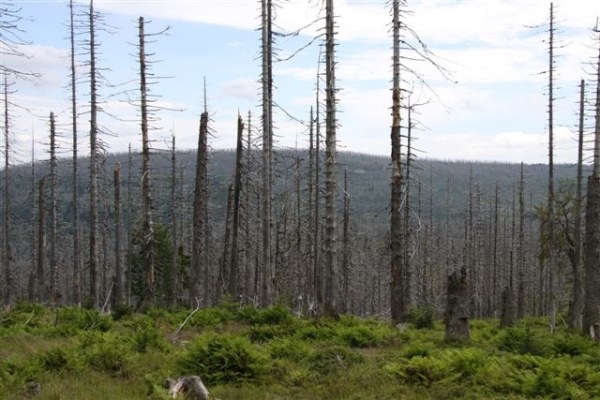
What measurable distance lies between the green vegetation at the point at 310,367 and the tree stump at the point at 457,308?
0.53m

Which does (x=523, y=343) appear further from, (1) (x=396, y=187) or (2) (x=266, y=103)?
(2) (x=266, y=103)

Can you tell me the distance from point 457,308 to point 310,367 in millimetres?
4189

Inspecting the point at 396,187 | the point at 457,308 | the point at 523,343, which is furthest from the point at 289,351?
the point at 396,187

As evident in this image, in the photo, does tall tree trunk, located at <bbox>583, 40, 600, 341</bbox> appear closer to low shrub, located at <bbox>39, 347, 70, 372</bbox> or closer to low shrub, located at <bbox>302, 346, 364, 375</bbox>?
low shrub, located at <bbox>302, 346, 364, 375</bbox>

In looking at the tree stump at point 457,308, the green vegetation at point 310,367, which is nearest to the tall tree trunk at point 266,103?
the green vegetation at point 310,367

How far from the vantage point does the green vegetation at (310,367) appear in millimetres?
8531

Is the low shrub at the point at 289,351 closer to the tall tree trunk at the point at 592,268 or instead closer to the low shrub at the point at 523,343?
the low shrub at the point at 523,343

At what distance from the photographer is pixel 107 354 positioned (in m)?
10.5

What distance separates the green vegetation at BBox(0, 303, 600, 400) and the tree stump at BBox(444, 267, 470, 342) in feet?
1.72

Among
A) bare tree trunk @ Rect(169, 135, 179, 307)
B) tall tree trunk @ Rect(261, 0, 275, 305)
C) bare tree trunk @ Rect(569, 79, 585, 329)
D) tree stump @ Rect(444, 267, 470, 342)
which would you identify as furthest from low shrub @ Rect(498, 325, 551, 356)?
bare tree trunk @ Rect(169, 135, 179, 307)

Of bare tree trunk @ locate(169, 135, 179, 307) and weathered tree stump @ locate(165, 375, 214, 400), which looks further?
bare tree trunk @ locate(169, 135, 179, 307)

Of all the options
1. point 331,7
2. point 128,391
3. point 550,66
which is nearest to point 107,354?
point 128,391

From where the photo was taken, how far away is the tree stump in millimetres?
12602

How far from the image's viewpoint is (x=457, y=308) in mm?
12766
